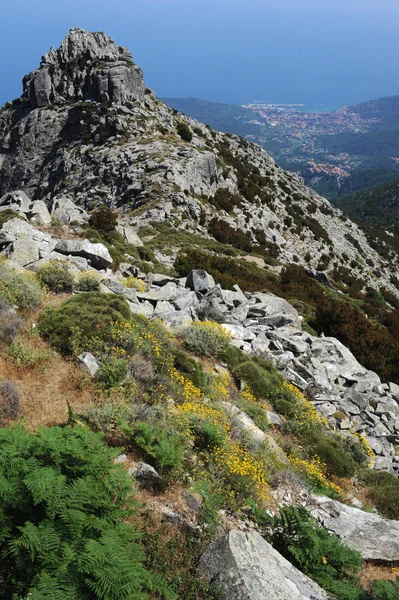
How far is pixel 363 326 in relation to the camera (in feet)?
72.4

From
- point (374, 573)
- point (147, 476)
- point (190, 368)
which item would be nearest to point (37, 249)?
point (190, 368)

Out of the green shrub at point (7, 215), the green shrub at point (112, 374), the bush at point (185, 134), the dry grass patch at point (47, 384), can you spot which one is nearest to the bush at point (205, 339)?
the green shrub at point (112, 374)

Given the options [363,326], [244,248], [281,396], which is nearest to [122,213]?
[244,248]

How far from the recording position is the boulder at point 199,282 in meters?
17.6

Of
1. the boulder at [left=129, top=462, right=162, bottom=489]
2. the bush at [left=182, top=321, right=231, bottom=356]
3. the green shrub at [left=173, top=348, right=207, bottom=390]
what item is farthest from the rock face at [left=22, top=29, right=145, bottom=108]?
the boulder at [left=129, top=462, right=162, bottom=489]

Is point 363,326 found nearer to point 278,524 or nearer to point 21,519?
point 278,524

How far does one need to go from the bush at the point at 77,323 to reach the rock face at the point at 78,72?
1986 inches

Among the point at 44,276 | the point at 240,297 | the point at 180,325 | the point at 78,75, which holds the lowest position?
the point at 240,297

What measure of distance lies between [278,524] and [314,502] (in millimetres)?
1756

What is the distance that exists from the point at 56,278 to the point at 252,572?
9076 mm

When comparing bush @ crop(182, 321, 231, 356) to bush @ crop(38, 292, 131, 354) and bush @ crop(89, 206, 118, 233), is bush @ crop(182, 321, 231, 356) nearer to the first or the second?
bush @ crop(38, 292, 131, 354)

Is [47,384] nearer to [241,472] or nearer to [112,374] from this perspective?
[112,374]

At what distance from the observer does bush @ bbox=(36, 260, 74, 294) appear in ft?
36.2

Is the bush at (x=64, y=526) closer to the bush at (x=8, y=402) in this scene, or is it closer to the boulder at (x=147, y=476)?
the boulder at (x=147, y=476)
